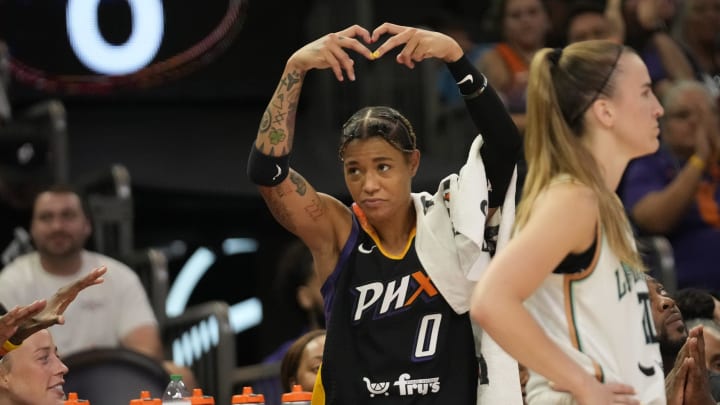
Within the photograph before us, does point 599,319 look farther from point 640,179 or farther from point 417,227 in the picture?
point 640,179

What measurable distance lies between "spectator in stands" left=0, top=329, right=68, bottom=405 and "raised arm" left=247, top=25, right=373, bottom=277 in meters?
0.89

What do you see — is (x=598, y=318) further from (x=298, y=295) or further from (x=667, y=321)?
(x=298, y=295)

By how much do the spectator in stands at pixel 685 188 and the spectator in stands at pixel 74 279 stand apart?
2.59m

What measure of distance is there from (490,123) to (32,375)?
1.62 meters

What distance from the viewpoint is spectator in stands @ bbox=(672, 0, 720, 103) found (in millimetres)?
9250

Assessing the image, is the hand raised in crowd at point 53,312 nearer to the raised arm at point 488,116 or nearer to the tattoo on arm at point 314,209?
the tattoo on arm at point 314,209

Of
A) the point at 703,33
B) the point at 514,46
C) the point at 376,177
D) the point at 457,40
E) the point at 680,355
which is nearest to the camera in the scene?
the point at 376,177

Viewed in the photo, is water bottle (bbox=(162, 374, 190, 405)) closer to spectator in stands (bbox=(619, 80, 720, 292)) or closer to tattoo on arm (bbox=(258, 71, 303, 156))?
tattoo on arm (bbox=(258, 71, 303, 156))

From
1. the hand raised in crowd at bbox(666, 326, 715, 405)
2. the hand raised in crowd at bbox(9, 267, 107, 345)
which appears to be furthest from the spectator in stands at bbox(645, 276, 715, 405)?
the hand raised in crowd at bbox(9, 267, 107, 345)

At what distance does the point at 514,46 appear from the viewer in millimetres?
8609

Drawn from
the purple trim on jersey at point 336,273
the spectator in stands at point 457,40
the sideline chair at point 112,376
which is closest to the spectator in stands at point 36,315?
the purple trim on jersey at point 336,273

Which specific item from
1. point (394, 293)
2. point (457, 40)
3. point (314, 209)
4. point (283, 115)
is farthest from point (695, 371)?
point (457, 40)

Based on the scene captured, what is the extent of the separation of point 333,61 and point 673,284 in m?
3.60

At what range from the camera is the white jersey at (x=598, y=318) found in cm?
330
